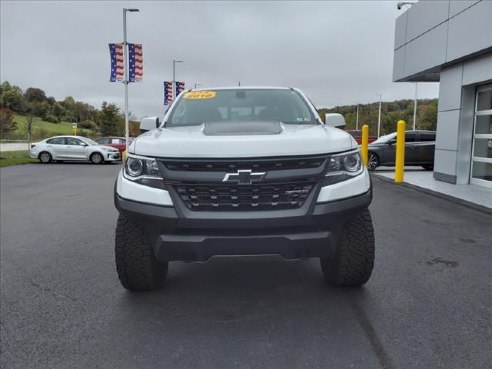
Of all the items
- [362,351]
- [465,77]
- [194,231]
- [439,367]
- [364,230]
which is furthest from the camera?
[465,77]

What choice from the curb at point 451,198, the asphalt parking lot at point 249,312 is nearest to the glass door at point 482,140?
the curb at point 451,198

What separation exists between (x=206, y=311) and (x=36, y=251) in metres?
2.82

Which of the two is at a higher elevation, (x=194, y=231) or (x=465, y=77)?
(x=465, y=77)

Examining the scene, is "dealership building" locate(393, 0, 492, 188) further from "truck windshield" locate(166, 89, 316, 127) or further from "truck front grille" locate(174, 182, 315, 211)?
"truck front grille" locate(174, 182, 315, 211)

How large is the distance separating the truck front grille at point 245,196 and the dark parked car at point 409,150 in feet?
44.9

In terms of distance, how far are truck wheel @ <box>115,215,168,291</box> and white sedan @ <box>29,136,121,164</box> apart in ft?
64.7

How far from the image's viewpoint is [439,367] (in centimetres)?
262

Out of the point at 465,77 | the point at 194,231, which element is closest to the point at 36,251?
the point at 194,231

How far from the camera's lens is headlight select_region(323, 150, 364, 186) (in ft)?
10.1

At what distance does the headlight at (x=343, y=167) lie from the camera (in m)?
3.07

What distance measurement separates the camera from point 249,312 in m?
3.45

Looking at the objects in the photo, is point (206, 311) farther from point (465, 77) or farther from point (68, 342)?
point (465, 77)

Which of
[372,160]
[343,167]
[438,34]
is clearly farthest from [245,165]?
[372,160]

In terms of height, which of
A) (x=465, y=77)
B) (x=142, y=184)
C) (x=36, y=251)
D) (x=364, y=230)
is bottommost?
(x=36, y=251)
